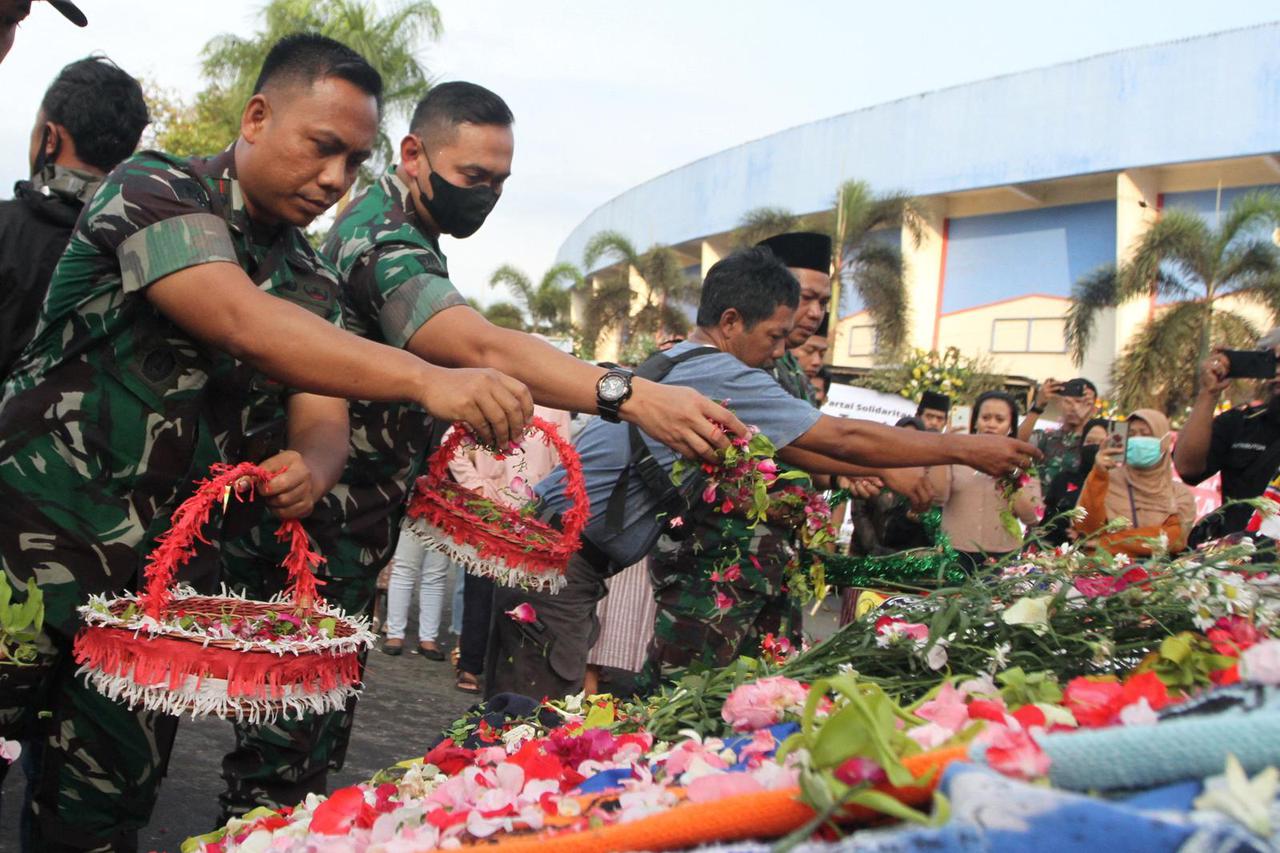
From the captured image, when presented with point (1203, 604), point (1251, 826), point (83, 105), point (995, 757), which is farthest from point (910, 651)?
point (83, 105)

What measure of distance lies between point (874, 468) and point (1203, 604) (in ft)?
8.20

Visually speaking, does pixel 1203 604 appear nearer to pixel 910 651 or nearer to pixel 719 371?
pixel 910 651

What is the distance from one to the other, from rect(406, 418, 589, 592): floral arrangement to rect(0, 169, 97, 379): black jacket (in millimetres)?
1384

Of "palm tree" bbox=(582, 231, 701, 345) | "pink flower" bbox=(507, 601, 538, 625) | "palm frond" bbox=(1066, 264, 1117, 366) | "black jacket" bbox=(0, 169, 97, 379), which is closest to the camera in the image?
"black jacket" bbox=(0, 169, 97, 379)

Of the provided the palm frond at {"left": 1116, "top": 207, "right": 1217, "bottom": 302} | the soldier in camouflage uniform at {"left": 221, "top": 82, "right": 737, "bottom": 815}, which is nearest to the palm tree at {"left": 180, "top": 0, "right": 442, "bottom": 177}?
the palm frond at {"left": 1116, "top": 207, "right": 1217, "bottom": 302}

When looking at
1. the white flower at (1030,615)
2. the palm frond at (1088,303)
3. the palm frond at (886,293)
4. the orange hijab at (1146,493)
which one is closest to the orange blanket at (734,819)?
the white flower at (1030,615)

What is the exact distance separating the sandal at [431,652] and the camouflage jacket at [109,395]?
542 centimetres

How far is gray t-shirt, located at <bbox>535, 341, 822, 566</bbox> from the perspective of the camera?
394cm

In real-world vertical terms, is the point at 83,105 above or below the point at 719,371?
above

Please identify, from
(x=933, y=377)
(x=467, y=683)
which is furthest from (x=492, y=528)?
(x=933, y=377)

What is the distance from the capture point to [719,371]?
13.1 ft

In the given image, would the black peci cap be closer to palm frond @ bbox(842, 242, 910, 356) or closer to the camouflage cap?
the camouflage cap

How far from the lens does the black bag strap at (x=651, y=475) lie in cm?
398

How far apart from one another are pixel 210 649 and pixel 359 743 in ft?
11.4
